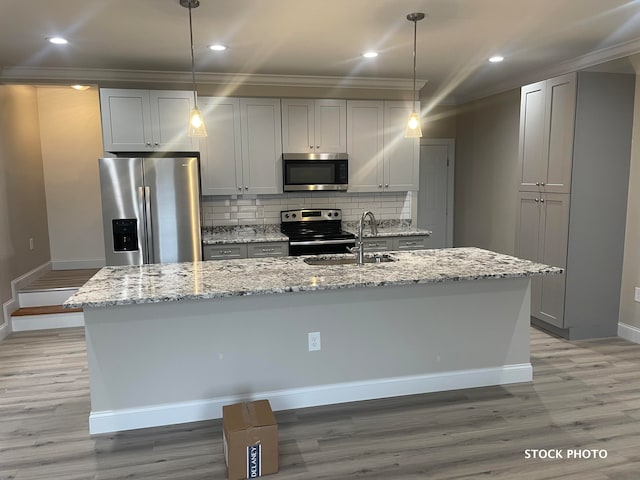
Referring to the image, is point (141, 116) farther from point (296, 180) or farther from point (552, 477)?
point (552, 477)

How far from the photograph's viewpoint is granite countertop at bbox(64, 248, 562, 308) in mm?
2398

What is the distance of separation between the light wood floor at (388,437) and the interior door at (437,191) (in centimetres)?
325

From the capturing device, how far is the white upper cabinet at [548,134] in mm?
3887

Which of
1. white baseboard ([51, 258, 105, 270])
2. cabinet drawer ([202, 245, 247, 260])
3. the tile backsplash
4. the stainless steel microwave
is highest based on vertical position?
the stainless steel microwave

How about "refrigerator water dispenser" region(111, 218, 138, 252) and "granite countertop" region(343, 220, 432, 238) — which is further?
"granite countertop" region(343, 220, 432, 238)

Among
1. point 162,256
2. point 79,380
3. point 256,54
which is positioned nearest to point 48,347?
point 79,380

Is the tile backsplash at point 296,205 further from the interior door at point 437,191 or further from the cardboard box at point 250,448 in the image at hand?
the cardboard box at point 250,448

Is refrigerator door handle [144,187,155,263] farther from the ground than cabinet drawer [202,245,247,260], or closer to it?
farther from the ground

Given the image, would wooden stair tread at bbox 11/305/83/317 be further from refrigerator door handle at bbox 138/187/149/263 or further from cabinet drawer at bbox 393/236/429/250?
cabinet drawer at bbox 393/236/429/250

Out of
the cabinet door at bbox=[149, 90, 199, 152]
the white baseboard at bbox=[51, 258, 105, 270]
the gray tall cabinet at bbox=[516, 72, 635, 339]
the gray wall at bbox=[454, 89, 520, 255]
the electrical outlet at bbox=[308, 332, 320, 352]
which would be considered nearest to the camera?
the electrical outlet at bbox=[308, 332, 320, 352]

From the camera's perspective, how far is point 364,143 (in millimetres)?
5102

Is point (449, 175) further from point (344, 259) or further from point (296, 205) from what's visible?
point (344, 259)

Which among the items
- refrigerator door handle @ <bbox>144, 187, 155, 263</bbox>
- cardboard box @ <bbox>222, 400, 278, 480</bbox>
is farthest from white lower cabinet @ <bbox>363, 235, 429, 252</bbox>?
cardboard box @ <bbox>222, 400, 278, 480</bbox>

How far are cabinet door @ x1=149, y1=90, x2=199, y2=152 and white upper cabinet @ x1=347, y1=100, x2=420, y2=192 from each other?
173 centimetres
